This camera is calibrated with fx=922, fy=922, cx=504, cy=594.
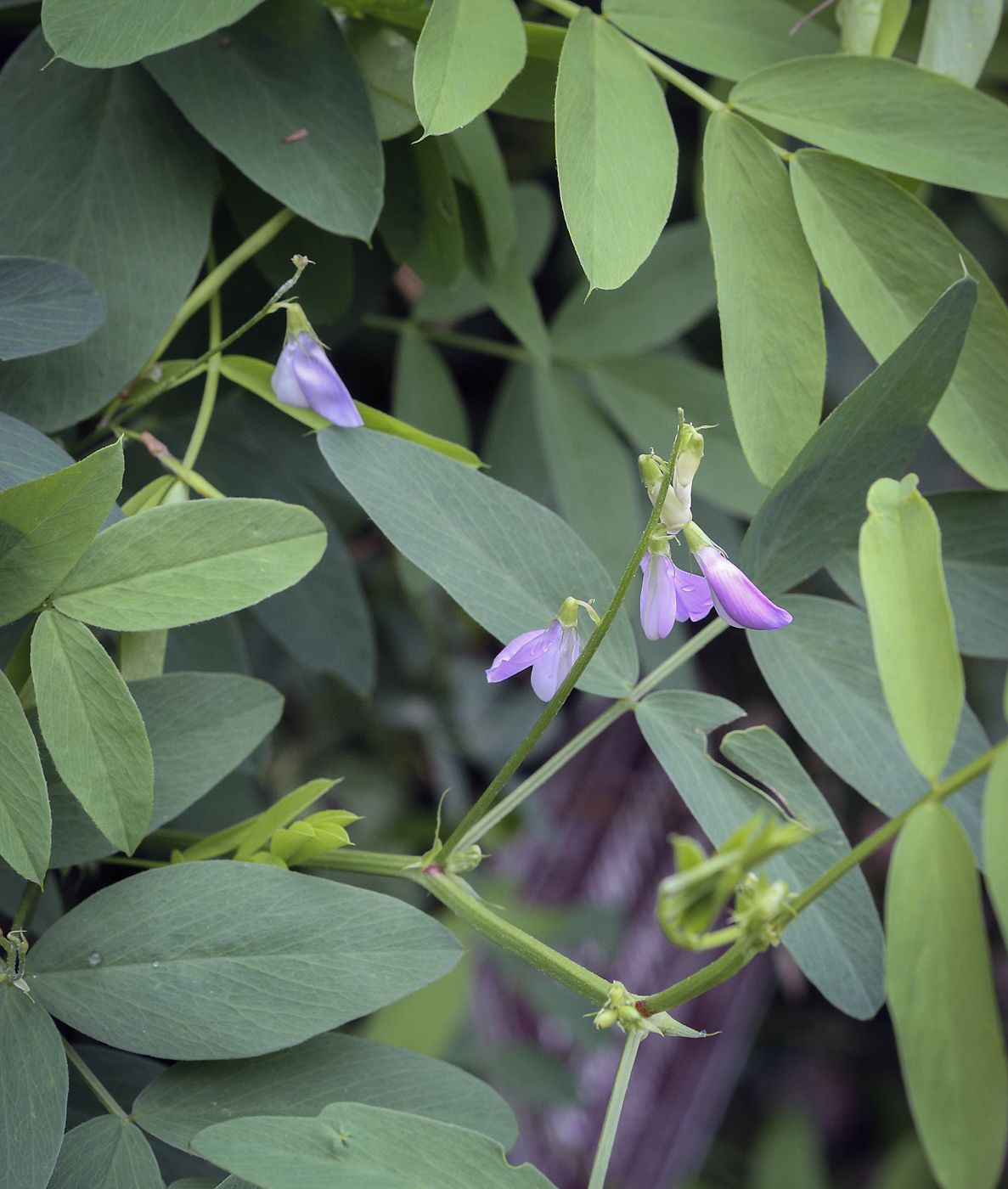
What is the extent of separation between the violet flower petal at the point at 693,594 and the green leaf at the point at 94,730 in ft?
0.82

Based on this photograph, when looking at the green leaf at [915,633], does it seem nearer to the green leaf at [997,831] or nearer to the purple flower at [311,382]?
the green leaf at [997,831]

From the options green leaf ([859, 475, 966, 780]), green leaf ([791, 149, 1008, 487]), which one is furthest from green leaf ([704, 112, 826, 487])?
green leaf ([859, 475, 966, 780])

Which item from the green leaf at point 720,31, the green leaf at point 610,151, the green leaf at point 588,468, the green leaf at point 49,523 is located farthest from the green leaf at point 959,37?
the green leaf at point 49,523

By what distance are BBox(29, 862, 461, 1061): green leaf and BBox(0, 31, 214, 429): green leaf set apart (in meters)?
0.26

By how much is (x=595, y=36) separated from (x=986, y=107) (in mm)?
217

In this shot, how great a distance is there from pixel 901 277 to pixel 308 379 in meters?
0.33

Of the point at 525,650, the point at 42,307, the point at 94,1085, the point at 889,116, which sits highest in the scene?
the point at 889,116

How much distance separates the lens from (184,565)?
16.5 inches

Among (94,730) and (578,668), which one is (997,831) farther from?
(94,730)

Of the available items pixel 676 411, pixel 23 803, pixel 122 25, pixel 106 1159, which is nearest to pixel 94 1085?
pixel 106 1159

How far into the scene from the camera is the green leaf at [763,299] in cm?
47

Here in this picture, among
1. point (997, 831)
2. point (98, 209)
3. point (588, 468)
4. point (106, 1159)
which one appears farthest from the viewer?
point (588, 468)

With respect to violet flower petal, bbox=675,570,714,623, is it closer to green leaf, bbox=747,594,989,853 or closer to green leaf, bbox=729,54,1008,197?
green leaf, bbox=747,594,989,853

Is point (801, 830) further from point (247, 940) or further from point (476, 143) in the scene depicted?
point (476, 143)
